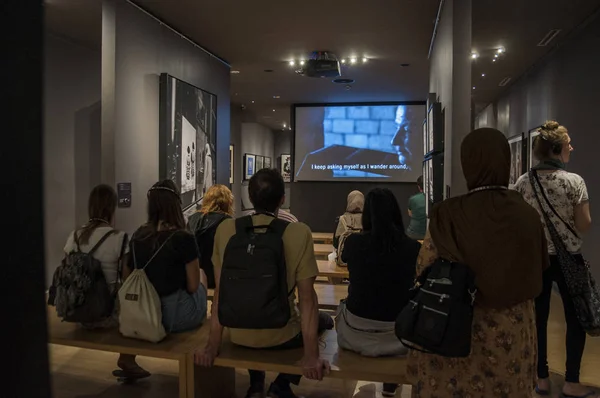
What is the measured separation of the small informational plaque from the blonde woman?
1.08 m

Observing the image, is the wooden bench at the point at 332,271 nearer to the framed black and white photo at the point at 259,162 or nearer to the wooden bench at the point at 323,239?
the wooden bench at the point at 323,239

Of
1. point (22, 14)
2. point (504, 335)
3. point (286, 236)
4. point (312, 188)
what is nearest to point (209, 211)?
point (286, 236)

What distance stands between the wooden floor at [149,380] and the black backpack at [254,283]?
120 centimetres

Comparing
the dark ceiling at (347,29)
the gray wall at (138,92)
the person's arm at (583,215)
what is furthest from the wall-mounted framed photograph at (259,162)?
the person's arm at (583,215)

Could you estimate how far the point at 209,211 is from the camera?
3.79 meters

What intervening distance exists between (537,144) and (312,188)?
816 centimetres

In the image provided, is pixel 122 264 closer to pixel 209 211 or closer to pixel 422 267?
pixel 209 211

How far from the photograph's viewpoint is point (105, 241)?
290 centimetres

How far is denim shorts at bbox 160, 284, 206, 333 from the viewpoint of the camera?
281 centimetres

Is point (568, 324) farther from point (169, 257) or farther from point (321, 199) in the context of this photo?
point (321, 199)

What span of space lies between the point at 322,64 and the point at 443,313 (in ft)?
17.5

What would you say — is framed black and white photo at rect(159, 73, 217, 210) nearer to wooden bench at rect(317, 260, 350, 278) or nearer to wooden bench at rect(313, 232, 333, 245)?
Result: wooden bench at rect(317, 260, 350, 278)

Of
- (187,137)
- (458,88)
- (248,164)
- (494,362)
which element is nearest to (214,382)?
(494,362)

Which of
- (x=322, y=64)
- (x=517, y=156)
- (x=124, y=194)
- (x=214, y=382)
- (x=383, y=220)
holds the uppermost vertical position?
(x=322, y=64)
